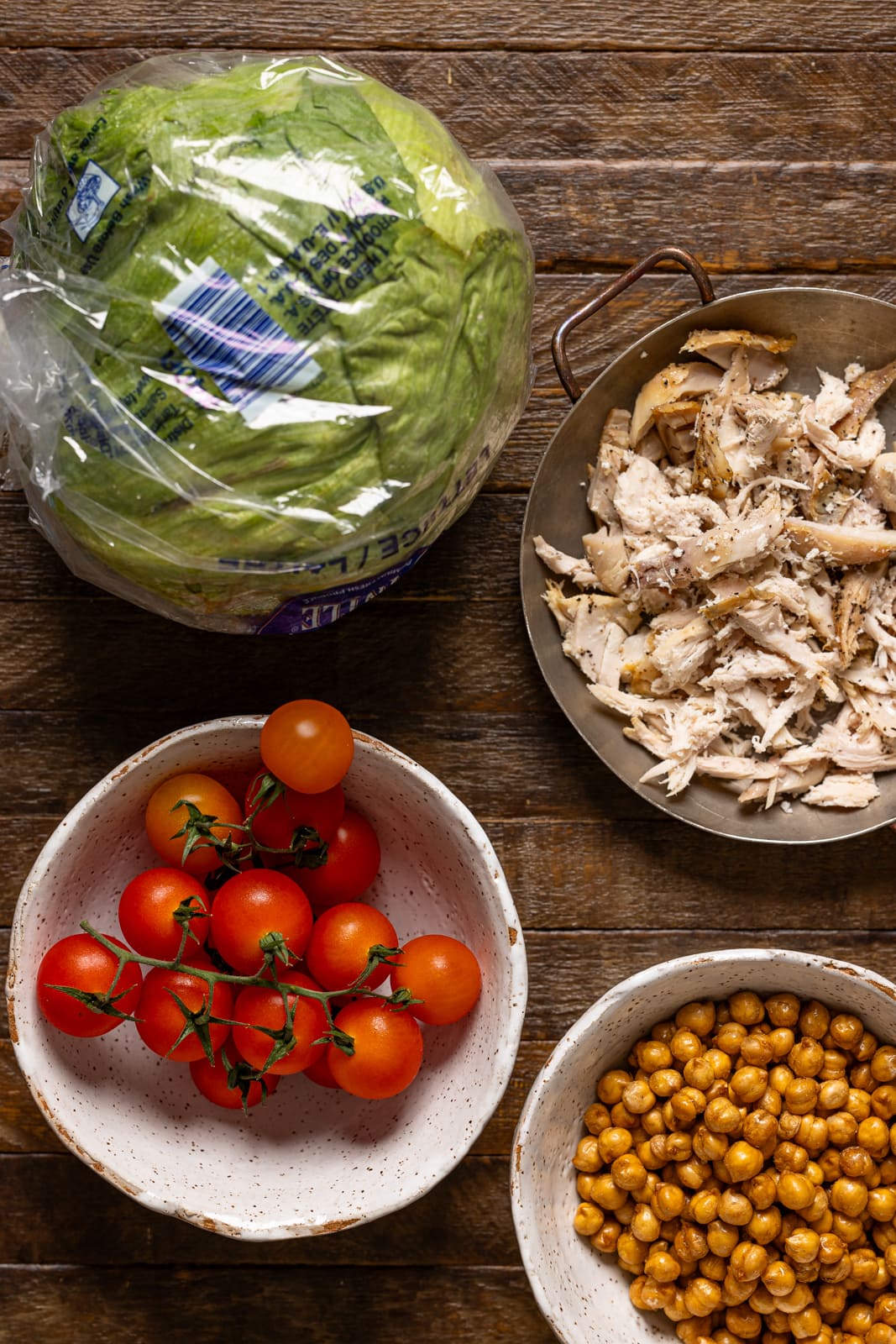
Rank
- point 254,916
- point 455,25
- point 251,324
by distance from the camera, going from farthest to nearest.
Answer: point 455,25, point 254,916, point 251,324

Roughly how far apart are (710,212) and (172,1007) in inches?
45.2

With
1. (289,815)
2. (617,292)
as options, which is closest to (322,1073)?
(289,815)

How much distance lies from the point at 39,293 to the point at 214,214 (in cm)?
20

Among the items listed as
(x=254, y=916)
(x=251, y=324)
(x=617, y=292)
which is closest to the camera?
(x=251, y=324)

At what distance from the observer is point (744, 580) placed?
52.7 inches

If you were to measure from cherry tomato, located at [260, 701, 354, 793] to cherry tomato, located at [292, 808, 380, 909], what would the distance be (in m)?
0.10

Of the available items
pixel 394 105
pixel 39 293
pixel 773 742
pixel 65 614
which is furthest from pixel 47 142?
pixel 773 742

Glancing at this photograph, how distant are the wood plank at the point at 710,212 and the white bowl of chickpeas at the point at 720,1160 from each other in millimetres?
865

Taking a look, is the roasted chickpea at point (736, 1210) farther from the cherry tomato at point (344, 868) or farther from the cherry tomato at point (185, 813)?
the cherry tomato at point (185, 813)

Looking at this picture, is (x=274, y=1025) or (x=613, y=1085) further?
(x=613, y=1085)

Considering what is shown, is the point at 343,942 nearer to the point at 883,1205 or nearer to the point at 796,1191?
the point at 796,1191

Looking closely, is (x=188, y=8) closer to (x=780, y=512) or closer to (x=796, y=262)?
(x=796, y=262)

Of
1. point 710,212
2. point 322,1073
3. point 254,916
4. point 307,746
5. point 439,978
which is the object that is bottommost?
point 322,1073

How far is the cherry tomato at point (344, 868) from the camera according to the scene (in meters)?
1.29
